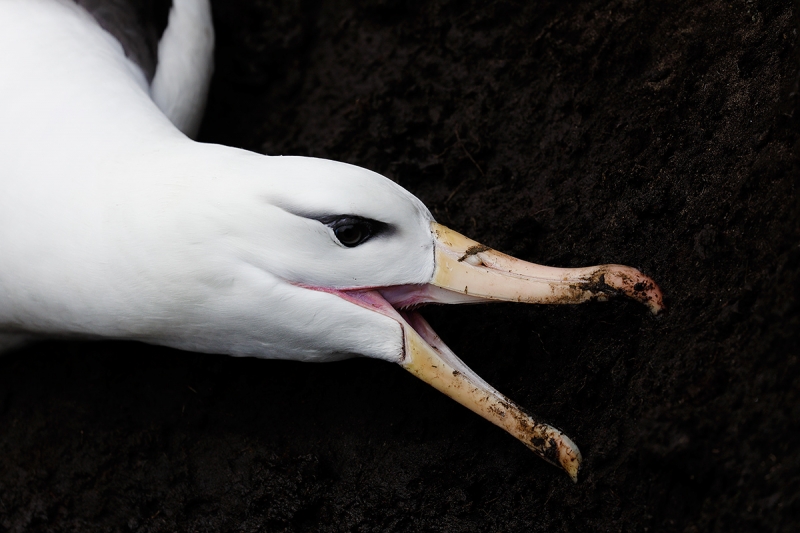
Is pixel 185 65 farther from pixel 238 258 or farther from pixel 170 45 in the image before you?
pixel 238 258

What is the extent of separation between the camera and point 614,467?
2.75 metres

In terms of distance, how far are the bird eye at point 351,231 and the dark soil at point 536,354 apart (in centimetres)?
75

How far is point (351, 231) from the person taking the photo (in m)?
2.70

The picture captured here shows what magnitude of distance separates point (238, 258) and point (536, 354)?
4.04ft

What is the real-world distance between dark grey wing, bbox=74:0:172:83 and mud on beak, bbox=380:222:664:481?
196 centimetres

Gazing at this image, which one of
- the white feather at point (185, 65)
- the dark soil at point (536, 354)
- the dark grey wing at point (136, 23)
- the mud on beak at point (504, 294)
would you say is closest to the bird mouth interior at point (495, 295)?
the mud on beak at point (504, 294)

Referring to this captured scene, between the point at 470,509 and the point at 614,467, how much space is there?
1.89 feet

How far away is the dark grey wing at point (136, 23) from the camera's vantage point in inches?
150

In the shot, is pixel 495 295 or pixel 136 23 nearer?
pixel 495 295

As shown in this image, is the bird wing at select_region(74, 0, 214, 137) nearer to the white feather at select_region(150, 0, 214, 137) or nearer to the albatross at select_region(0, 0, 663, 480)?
the white feather at select_region(150, 0, 214, 137)

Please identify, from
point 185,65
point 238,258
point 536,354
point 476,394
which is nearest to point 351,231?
point 238,258

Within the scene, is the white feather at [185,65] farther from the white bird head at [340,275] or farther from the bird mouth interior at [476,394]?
the bird mouth interior at [476,394]

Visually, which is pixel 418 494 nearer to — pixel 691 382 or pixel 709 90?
pixel 691 382

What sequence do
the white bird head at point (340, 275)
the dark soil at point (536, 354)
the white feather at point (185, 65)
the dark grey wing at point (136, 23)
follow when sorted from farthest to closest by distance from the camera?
the white feather at point (185, 65) < the dark grey wing at point (136, 23) < the white bird head at point (340, 275) < the dark soil at point (536, 354)
